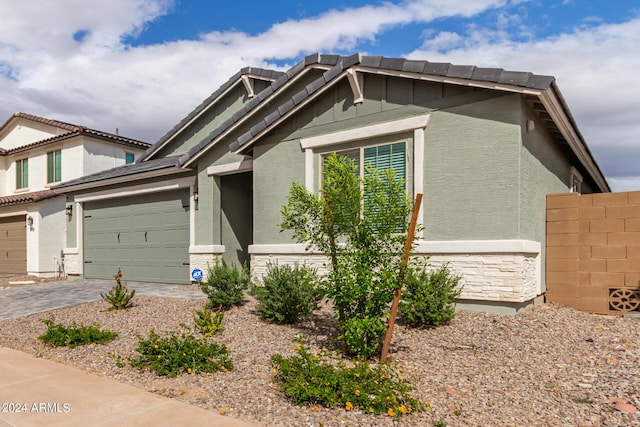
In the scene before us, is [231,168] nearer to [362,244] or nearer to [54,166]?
[362,244]

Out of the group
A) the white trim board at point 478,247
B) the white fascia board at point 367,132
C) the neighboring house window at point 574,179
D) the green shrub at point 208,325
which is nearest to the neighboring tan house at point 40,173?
the white fascia board at point 367,132

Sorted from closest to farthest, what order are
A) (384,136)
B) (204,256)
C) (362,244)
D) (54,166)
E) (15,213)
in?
(362,244) < (384,136) < (204,256) < (15,213) < (54,166)

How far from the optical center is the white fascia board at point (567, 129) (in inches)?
288

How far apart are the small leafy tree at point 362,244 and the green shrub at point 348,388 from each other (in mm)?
668

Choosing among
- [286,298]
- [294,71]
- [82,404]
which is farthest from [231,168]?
[82,404]

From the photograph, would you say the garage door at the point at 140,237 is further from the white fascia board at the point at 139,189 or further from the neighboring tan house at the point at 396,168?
the white fascia board at the point at 139,189

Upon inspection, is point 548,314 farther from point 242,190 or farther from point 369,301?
point 242,190

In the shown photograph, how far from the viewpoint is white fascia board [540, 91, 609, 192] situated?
288 inches

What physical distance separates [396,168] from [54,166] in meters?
16.8

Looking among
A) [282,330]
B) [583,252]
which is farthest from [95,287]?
[583,252]

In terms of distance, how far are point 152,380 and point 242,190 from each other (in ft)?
26.4

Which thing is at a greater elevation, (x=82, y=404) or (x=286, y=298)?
(x=286, y=298)

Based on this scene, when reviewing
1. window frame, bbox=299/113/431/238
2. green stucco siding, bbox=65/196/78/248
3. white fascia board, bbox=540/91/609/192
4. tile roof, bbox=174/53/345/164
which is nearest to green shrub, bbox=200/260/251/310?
window frame, bbox=299/113/431/238

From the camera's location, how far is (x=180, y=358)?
16.8 feet
